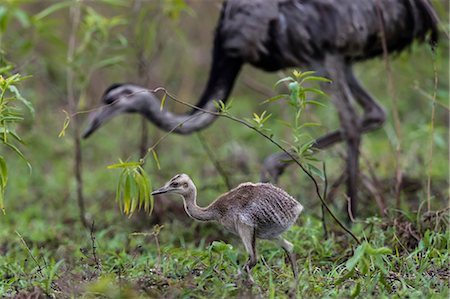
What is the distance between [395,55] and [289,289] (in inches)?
130

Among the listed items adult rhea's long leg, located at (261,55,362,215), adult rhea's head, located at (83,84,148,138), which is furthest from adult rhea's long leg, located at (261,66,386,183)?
adult rhea's head, located at (83,84,148,138)

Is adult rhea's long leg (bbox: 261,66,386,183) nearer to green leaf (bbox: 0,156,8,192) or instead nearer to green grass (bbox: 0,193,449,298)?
green grass (bbox: 0,193,449,298)

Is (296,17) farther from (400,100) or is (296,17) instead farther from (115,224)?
(400,100)

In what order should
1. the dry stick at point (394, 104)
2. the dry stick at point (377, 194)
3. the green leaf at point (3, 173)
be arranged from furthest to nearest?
the dry stick at point (377, 194) → the dry stick at point (394, 104) → the green leaf at point (3, 173)

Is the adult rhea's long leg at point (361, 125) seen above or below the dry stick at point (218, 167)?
above

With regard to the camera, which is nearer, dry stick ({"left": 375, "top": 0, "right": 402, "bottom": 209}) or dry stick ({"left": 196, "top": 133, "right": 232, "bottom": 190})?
dry stick ({"left": 375, "top": 0, "right": 402, "bottom": 209})

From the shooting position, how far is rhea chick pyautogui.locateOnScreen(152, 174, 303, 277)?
3867 mm

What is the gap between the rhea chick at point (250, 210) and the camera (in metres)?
3.87

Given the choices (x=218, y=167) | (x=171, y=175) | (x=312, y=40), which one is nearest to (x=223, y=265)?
(x=218, y=167)

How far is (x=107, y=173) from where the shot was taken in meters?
8.20

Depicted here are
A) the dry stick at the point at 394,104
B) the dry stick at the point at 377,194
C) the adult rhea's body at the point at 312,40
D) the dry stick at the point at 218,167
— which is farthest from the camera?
the dry stick at the point at 218,167

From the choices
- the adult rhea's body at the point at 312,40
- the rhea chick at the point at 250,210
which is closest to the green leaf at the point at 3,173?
the rhea chick at the point at 250,210

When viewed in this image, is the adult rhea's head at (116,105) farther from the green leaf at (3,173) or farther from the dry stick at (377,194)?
the dry stick at (377,194)

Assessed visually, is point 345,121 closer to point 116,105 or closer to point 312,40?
point 312,40
